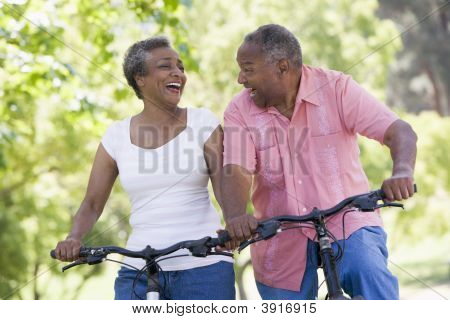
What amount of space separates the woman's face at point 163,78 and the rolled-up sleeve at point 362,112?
2.77ft

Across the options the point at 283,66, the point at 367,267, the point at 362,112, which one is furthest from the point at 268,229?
the point at 283,66

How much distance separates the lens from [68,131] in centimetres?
1443

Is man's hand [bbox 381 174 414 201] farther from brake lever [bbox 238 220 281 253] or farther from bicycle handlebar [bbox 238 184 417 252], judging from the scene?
brake lever [bbox 238 220 281 253]

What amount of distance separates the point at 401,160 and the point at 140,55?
1.56 m

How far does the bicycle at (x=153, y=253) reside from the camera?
12.2 feet

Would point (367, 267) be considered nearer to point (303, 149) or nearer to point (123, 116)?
point (303, 149)

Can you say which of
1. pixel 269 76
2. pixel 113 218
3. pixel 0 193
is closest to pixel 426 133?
pixel 113 218

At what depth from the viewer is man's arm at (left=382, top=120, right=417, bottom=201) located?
354 centimetres

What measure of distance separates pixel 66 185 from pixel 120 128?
1223cm

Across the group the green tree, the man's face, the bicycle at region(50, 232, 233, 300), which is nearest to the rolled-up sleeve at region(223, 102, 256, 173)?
the man's face

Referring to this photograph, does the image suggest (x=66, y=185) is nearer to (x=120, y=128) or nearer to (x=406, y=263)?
(x=120, y=128)

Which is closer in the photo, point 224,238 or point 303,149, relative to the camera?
point 224,238

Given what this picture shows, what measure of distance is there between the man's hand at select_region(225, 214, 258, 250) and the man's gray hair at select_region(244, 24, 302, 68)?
0.99 meters

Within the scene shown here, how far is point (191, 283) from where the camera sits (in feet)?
13.6
